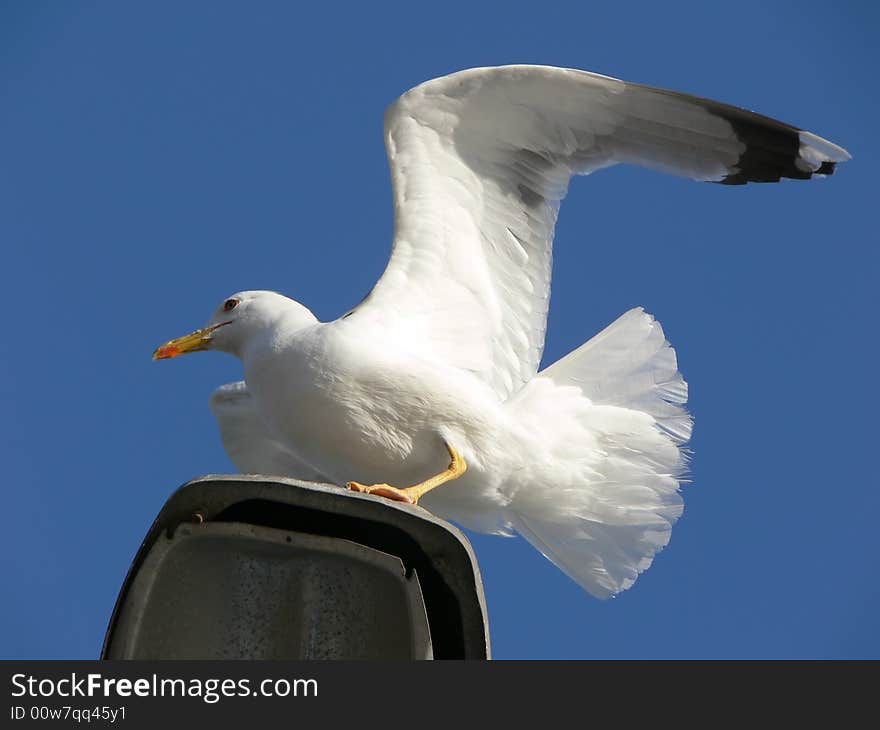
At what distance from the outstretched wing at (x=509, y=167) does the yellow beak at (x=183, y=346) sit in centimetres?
97

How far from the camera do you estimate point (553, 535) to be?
7160 millimetres

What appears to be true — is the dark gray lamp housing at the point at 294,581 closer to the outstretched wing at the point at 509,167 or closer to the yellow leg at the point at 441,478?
the yellow leg at the point at 441,478

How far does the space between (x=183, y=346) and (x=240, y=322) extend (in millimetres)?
474

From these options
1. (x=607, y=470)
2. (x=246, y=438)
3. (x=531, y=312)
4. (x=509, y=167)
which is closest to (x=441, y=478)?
(x=607, y=470)

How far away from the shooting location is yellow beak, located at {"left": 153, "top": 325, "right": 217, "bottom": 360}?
7.22m

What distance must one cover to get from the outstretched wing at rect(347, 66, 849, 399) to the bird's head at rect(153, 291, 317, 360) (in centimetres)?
42

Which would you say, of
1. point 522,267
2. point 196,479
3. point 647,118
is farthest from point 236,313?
point 196,479

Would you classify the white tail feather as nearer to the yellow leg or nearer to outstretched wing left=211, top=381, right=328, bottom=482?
the yellow leg

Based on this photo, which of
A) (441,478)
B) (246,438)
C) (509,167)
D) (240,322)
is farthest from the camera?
(246,438)

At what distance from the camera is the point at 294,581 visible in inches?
155

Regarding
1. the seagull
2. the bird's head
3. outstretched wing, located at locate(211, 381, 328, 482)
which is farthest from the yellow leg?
outstretched wing, located at locate(211, 381, 328, 482)

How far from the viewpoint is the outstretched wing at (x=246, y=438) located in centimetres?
793

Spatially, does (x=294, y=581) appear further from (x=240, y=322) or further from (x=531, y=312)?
(x=531, y=312)

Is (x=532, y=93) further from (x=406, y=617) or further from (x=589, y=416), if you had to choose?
(x=406, y=617)
